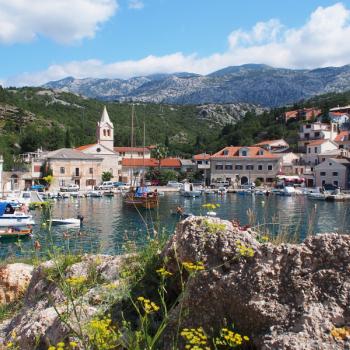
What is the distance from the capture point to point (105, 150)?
268 ft

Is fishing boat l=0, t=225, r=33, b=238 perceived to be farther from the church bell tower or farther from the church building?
the church bell tower

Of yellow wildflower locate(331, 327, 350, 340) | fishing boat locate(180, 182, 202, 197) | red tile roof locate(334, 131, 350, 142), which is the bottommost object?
fishing boat locate(180, 182, 202, 197)

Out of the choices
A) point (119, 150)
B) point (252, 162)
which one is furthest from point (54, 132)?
point (252, 162)

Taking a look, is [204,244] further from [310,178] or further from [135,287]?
[310,178]

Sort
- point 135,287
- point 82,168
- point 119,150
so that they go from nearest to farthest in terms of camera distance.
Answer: point 135,287
point 82,168
point 119,150

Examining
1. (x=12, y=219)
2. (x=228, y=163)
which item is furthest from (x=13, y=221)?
(x=228, y=163)

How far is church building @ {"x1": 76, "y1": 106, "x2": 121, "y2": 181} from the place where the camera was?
3187 inches

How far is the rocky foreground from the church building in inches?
3057

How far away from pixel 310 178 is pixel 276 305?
3082 inches

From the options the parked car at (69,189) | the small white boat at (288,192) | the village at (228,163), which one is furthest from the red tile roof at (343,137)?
the parked car at (69,189)

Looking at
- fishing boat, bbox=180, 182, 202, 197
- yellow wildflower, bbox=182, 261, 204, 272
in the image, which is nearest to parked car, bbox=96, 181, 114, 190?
fishing boat, bbox=180, 182, 202, 197

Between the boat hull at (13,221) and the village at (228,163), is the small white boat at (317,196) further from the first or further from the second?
the boat hull at (13,221)

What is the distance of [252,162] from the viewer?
267 feet

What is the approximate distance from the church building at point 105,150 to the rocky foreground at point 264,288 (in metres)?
77.7
